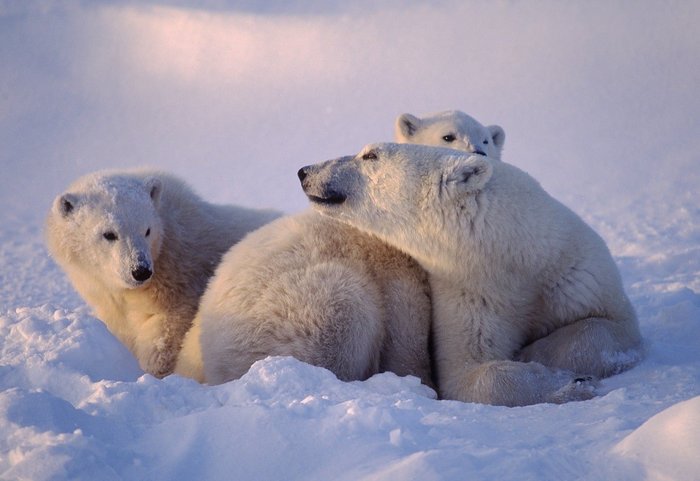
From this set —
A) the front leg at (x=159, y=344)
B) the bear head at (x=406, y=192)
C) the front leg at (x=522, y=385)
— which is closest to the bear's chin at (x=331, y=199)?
the bear head at (x=406, y=192)

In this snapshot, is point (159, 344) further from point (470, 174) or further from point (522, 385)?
point (522, 385)

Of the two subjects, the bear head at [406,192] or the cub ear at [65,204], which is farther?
the cub ear at [65,204]

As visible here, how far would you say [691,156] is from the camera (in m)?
14.3

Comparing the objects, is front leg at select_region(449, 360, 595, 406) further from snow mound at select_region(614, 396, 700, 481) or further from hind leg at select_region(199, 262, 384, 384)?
snow mound at select_region(614, 396, 700, 481)

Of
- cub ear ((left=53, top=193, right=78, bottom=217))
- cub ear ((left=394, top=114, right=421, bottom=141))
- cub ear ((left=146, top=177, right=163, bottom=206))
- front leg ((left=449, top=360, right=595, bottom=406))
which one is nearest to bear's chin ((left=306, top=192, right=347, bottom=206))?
front leg ((left=449, top=360, right=595, bottom=406))

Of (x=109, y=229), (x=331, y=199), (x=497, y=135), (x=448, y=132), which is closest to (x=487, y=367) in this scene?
(x=331, y=199)

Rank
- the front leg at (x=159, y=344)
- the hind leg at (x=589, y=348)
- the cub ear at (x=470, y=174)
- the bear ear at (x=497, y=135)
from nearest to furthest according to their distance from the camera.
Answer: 1. the hind leg at (x=589, y=348)
2. the cub ear at (x=470, y=174)
3. the front leg at (x=159, y=344)
4. the bear ear at (x=497, y=135)

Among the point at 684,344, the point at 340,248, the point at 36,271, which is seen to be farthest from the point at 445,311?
the point at 36,271

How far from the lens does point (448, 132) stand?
6.29 metres

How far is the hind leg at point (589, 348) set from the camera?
3703 millimetres

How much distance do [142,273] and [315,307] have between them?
4.87 ft

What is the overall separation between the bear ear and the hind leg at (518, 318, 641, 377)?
3.36 m

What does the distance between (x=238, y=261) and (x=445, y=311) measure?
1141 millimetres

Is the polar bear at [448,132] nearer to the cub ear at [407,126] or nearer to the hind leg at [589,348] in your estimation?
the cub ear at [407,126]
